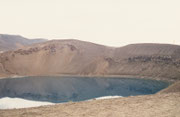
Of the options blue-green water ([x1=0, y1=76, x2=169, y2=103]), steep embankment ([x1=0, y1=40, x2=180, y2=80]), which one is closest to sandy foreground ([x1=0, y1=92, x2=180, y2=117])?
blue-green water ([x1=0, y1=76, x2=169, y2=103])

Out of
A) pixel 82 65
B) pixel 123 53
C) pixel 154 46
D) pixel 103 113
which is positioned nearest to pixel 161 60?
pixel 154 46

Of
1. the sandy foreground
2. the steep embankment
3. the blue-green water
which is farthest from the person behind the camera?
the steep embankment

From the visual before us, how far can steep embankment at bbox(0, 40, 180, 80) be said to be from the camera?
6806 centimetres

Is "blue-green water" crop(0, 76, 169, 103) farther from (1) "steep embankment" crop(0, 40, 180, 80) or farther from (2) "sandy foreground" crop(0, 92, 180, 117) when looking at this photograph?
(2) "sandy foreground" crop(0, 92, 180, 117)

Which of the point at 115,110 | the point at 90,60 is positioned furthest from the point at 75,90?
the point at 90,60

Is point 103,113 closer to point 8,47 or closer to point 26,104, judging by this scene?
point 26,104

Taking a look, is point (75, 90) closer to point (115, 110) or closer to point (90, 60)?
point (115, 110)

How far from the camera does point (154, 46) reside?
3091 inches

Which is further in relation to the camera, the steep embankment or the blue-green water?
A: the steep embankment

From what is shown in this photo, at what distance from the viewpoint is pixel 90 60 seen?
276 feet

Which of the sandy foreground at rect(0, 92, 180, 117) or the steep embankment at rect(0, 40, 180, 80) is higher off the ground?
the sandy foreground at rect(0, 92, 180, 117)

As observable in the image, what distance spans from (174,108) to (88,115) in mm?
3229

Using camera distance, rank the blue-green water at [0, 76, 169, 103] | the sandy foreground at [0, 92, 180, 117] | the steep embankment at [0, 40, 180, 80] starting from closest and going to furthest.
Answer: the sandy foreground at [0, 92, 180, 117] < the blue-green water at [0, 76, 169, 103] < the steep embankment at [0, 40, 180, 80]

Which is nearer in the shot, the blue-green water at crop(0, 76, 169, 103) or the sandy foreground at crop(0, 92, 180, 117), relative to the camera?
the sandy foreground at crop(0, 92, 180, 117)
